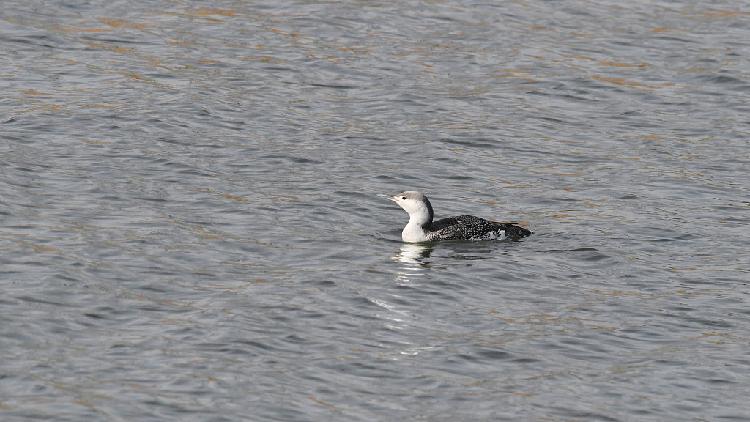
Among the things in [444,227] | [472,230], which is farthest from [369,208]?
[472,230]

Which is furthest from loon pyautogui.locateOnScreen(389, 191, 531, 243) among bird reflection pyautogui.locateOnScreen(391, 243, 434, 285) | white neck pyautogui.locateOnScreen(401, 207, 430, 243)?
bird reflection pyautogui.locateOnScreen(391, 243, 434, 285)

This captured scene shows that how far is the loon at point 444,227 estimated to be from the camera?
20.7m

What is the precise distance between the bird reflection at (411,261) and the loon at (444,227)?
189 mm

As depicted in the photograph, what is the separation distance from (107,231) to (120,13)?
14.3 metres

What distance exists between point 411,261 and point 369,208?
8.89ft

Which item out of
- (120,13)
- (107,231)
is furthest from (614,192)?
(120,13)

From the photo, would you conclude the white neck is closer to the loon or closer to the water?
the loon

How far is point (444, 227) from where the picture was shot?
21141 millimetres

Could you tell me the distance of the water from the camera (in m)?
15.0

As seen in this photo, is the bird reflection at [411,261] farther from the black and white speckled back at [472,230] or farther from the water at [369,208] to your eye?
the black and white speckled back at [472,230]

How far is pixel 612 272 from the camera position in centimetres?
1955

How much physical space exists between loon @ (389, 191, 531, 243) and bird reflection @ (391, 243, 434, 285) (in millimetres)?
189

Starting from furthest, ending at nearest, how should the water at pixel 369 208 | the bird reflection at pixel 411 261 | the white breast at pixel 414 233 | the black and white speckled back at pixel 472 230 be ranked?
the white breast at pixel 414 233 < the black and white speckled back at pixel 472 230 < the bird reflection at pixel 411 261 < the water at pixel 369 208

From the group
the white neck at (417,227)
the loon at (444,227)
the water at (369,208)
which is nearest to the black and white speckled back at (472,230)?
the loon at (444,227)
